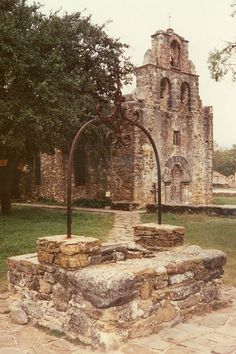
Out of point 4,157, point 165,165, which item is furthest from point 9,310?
point 165,165

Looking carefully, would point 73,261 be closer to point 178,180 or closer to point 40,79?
point 40,79

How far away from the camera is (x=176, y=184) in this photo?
78.9 feet

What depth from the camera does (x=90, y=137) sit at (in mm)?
19609

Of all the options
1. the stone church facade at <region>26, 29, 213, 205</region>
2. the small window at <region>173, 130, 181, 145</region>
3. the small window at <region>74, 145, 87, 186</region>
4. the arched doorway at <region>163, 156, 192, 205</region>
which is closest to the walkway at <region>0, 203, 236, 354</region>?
the stone church facade at <region>26, 29, 213, 205</region>

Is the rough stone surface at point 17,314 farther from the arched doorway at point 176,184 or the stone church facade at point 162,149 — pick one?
the arched doorway at point 176,184

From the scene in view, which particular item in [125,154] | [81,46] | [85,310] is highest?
[81,46]

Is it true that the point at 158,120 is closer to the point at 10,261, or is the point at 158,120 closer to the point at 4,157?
the point at 4,157

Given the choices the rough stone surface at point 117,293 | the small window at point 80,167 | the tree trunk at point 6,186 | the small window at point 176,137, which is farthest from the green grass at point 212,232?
the small window at point 80,167

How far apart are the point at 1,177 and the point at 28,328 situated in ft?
44.7

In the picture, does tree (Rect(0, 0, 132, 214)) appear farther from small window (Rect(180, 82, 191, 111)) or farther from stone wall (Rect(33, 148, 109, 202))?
small window (Rect(180, 82, 191, 111))

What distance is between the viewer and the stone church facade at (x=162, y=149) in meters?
22.1

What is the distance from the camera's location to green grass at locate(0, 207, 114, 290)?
10.0m

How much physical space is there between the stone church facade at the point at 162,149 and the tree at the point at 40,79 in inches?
165

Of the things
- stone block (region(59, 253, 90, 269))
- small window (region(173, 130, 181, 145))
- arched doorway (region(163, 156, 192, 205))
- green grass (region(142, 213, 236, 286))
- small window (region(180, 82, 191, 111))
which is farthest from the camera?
small window (region(180, 82, 191, 111))
